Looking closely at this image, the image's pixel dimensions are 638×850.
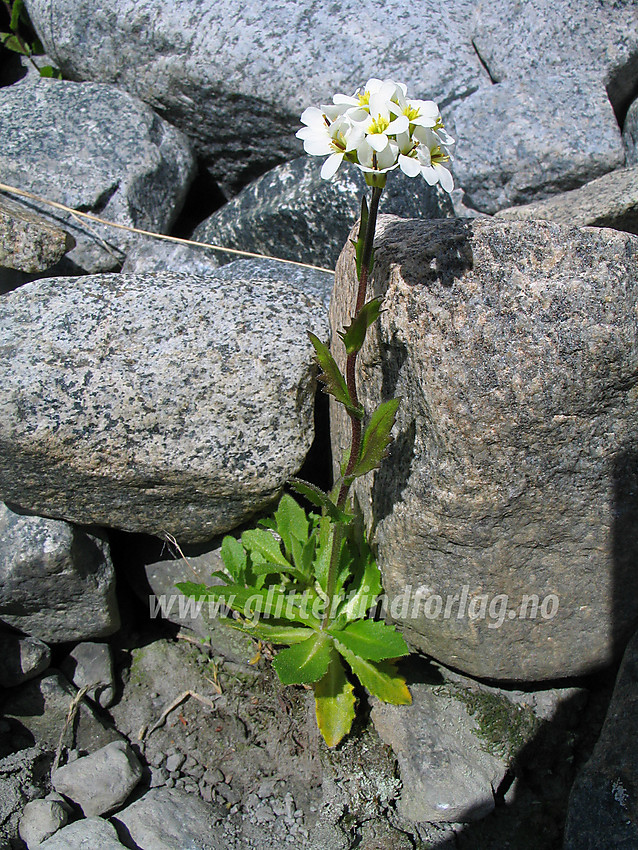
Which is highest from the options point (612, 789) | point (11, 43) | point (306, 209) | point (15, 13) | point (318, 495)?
point (15, 13)

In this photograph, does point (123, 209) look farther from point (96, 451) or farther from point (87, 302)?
point (96, 451)

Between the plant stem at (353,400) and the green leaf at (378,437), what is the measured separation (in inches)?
1.2

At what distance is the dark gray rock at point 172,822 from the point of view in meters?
2.65

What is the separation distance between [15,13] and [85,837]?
486 centimetres

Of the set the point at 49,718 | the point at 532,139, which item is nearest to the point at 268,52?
the point at 532,139

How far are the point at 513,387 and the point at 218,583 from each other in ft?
5.93

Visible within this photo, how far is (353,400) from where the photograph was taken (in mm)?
2246

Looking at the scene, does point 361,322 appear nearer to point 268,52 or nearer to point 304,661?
point 304,661

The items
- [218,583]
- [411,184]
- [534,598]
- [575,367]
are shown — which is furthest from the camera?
[411,184]

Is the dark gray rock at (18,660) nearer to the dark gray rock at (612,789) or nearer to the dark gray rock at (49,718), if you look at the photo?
the dark gray rock at (49,718)

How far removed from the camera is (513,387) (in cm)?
231

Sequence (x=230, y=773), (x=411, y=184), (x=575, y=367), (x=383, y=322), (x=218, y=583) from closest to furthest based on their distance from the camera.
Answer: (x=575, y=367), (x=383, y=322), (x=230, y=773), (x=218, y=583), (x=411, y=184)

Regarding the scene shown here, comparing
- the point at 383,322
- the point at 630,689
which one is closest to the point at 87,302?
the point at 383,322

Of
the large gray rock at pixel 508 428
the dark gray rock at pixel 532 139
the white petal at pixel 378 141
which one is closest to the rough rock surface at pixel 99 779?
the large gray rock at pixel 508 428
